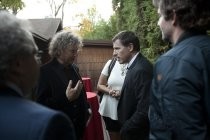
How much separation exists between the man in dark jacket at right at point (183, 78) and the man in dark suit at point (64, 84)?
212 cm

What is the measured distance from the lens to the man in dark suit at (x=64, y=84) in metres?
4.40

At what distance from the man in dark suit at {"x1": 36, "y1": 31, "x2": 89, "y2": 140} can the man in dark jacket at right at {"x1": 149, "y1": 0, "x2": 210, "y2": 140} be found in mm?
2123

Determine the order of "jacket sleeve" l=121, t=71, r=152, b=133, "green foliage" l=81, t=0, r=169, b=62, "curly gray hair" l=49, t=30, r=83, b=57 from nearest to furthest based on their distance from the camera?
"jacket sleeve" l=121, t=71, r=152, b=133 → "curly gray hair" l=49, t=30, r=83, b=57 → "green foliage" l=81, t=0, r=169, b=62

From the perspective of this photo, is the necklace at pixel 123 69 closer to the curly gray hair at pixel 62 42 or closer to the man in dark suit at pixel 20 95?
the curly gray hair at pixel 62 42

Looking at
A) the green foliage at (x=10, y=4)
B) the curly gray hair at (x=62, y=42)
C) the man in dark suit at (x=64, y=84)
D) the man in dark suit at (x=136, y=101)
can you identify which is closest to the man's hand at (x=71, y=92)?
the man in dark suit at (x=64, y=84)

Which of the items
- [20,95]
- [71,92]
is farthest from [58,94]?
[20,95]

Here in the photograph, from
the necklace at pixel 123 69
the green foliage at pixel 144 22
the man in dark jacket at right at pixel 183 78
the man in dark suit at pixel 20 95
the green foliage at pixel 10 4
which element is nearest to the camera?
the man in dark suit at pixel 20 95

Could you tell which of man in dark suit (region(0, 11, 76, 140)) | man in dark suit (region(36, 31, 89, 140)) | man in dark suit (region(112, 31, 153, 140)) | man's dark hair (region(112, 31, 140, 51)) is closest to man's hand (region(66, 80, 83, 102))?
man in dark suit (region(36, 31, 89, 140))

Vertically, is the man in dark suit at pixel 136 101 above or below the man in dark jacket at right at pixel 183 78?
below

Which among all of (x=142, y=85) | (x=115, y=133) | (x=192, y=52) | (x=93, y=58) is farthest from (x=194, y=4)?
(x=93, y=58)

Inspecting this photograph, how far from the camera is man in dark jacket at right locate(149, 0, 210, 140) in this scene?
7.30 feet

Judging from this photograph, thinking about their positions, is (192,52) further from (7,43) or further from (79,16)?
(79,16)

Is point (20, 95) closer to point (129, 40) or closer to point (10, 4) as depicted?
point (129, 40)

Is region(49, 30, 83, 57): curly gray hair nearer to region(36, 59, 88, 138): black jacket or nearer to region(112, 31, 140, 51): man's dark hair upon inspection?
region(36, 59, 88, 138): black jacket
